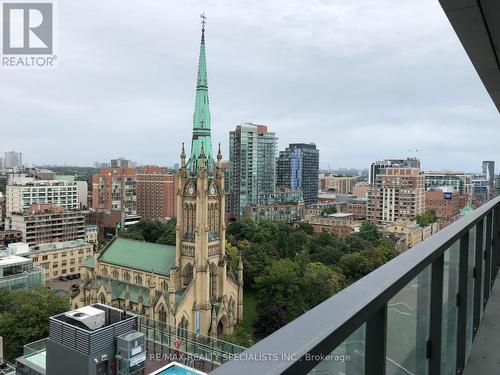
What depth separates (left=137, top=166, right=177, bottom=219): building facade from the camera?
3984cm

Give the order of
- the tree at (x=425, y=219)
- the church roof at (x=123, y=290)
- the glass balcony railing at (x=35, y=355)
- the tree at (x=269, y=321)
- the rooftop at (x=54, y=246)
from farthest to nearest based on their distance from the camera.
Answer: the tree at (x=425, y=219), the rooftop at (x=54, y=246), the church roof at (x=123, y=290), the tree at (x=269, y=321), the glass balcony railing at (x=35, y=355)

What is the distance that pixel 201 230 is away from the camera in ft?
50.7

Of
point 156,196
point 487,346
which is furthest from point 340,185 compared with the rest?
point 487,346

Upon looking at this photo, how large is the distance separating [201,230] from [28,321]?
6.27m

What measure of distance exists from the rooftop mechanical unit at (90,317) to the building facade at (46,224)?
20363 mm

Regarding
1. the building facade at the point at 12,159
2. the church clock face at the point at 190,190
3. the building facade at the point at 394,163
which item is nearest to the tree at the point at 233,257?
the church clock face at the point at 190,190

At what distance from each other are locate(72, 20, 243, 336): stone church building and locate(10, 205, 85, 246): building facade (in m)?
11.8

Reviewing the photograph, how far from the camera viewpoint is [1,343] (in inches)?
465

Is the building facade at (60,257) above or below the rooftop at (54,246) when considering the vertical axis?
below

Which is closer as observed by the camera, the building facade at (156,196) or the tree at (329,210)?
the building facade at (156,196)

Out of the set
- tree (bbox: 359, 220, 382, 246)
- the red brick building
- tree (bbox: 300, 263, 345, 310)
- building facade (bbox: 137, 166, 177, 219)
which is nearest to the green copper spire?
tree (bbox: 300, 263, 345, 310)

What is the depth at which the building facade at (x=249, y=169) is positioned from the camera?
3759cm

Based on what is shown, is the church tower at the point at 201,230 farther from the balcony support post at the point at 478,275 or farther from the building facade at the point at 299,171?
the building facade at the point at 299,171

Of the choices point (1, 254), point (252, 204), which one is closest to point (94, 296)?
point (1, 254)
